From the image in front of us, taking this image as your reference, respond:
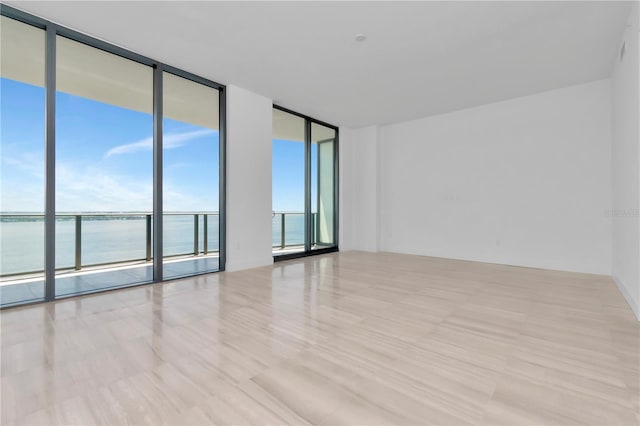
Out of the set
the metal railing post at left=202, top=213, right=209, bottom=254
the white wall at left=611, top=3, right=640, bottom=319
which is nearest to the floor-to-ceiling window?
the metal railing post at left=202, top=213, right=209, bottom=254

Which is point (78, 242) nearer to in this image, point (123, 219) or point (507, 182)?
point (123, 219)

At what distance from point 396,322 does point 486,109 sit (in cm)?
472

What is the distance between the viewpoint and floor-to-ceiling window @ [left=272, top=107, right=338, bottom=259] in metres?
5.83

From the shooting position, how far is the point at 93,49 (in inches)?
138

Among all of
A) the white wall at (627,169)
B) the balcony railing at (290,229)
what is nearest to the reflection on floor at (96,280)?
the balcony railing at (290,229)

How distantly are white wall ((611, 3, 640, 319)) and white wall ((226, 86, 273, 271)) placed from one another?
4421mm

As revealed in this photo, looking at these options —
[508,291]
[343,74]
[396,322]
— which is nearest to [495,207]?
[508,291]

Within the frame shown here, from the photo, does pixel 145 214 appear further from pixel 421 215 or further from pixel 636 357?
pixel 636 357

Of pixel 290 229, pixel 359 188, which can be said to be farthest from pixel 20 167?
pixel 359 188

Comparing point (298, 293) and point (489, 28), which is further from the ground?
point (489, 28)

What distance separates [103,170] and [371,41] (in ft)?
14.3

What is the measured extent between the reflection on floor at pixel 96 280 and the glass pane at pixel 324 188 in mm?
2495

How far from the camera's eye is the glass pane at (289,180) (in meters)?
5.85

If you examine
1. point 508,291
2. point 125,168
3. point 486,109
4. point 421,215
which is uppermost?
point 486,109
